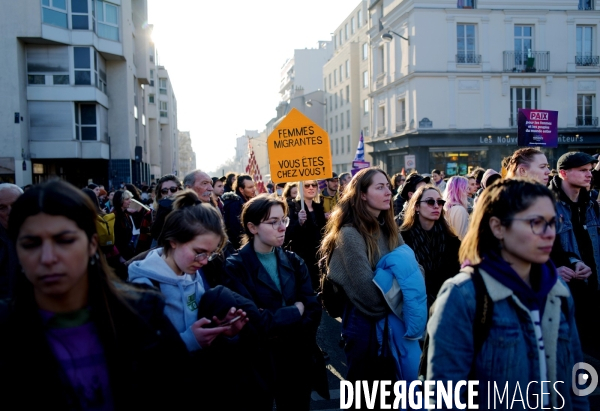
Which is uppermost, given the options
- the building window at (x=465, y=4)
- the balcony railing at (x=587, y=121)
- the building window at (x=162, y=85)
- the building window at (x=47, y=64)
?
the building window at (x=162, y=85)

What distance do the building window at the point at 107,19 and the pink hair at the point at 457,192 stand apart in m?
29.1

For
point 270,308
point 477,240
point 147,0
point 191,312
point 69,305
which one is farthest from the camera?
point 147,0

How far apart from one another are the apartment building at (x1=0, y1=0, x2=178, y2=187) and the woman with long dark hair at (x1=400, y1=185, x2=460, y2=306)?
22475 millimetres

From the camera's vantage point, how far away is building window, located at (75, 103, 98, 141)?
29047mm

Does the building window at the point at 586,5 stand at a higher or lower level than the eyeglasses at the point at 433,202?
higher

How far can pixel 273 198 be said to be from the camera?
398cm

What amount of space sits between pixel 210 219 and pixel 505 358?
5.91 feet

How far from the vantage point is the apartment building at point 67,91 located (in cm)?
2603

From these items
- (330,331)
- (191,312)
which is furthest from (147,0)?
(191,312)

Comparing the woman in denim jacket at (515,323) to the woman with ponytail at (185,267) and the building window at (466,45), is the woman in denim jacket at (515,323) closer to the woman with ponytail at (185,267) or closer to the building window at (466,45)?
the woman with ponytail at (185,267)

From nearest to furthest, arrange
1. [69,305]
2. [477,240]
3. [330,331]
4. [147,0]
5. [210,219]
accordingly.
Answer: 1. [69,305]
2. [477,240]
3. [210,219]
4. [330,331]
5. [147,0]

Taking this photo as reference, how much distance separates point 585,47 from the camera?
3306 cm

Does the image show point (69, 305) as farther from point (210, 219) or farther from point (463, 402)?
point (463, 402)

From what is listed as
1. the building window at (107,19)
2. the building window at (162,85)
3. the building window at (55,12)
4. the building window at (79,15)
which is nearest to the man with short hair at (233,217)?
the building window at (55,12)
